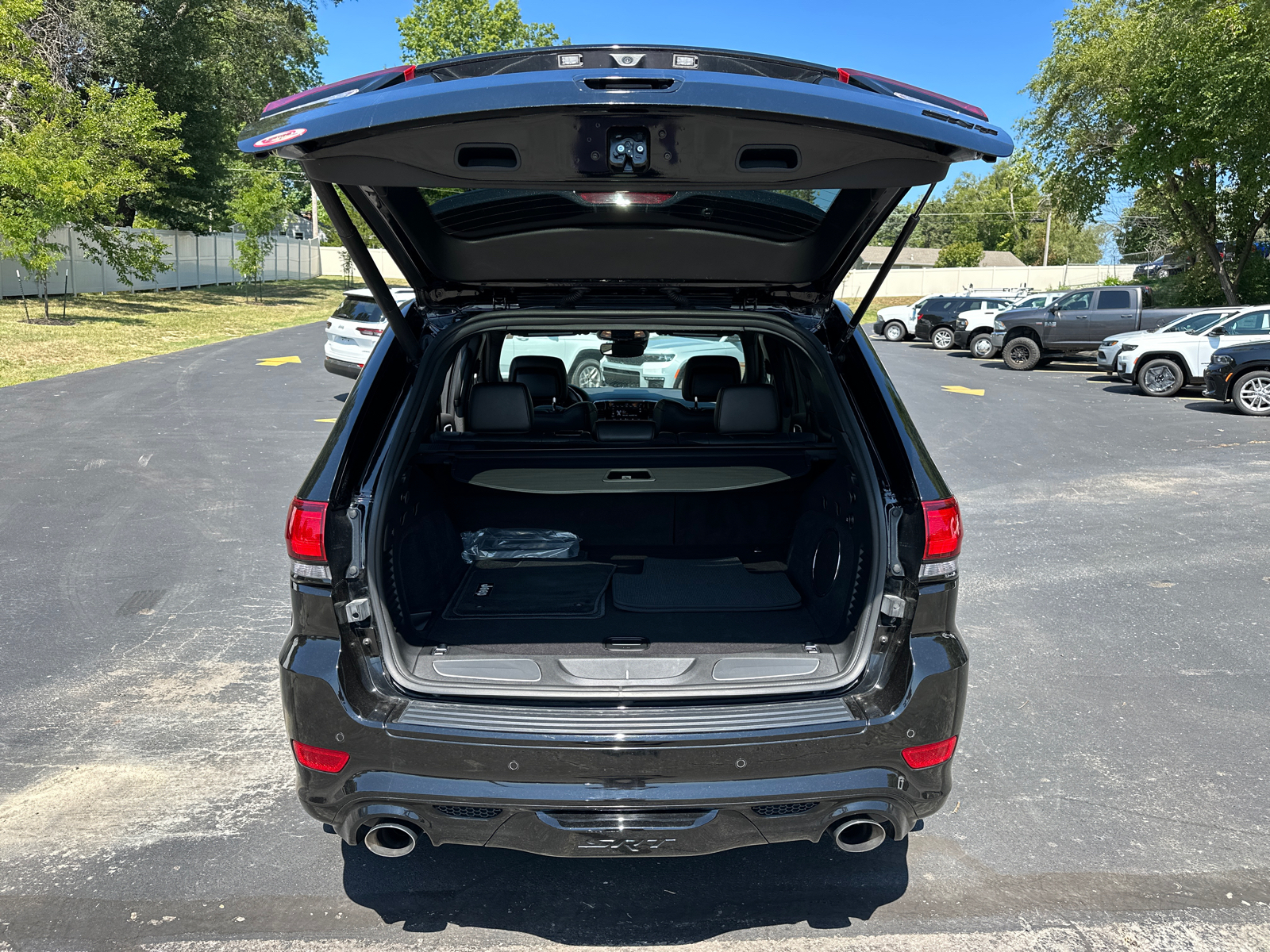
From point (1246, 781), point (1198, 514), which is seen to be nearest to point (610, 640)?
point (1246, 781)

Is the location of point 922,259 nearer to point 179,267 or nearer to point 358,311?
point 179,267

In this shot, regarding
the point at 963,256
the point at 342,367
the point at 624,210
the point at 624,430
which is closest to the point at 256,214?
the point at 342,367

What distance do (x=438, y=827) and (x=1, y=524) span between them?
596cm

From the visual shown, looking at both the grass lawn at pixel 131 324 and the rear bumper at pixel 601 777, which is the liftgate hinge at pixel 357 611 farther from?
the grass lawn at pixel 131 324

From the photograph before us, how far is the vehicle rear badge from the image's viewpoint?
2240 millimetres

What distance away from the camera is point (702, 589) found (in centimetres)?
382

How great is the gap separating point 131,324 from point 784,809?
24768 millimetres

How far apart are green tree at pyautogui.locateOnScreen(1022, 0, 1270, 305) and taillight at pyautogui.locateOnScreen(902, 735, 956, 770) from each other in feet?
79.9

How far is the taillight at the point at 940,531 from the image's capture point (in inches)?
106

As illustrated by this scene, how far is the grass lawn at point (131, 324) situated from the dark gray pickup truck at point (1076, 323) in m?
17.6

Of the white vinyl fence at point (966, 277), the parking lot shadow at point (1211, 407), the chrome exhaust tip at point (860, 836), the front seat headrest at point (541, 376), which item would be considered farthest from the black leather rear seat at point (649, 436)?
the white vinyl fence at point (966, 277)

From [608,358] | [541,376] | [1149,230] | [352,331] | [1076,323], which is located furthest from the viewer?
[1149,230]

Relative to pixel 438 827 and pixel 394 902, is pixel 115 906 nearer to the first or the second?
pixel 394 902

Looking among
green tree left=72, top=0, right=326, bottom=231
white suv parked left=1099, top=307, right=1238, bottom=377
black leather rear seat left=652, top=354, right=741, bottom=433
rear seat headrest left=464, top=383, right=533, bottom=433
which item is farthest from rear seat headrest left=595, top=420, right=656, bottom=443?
green tree left=72, top=0, right=326, bottom=231
